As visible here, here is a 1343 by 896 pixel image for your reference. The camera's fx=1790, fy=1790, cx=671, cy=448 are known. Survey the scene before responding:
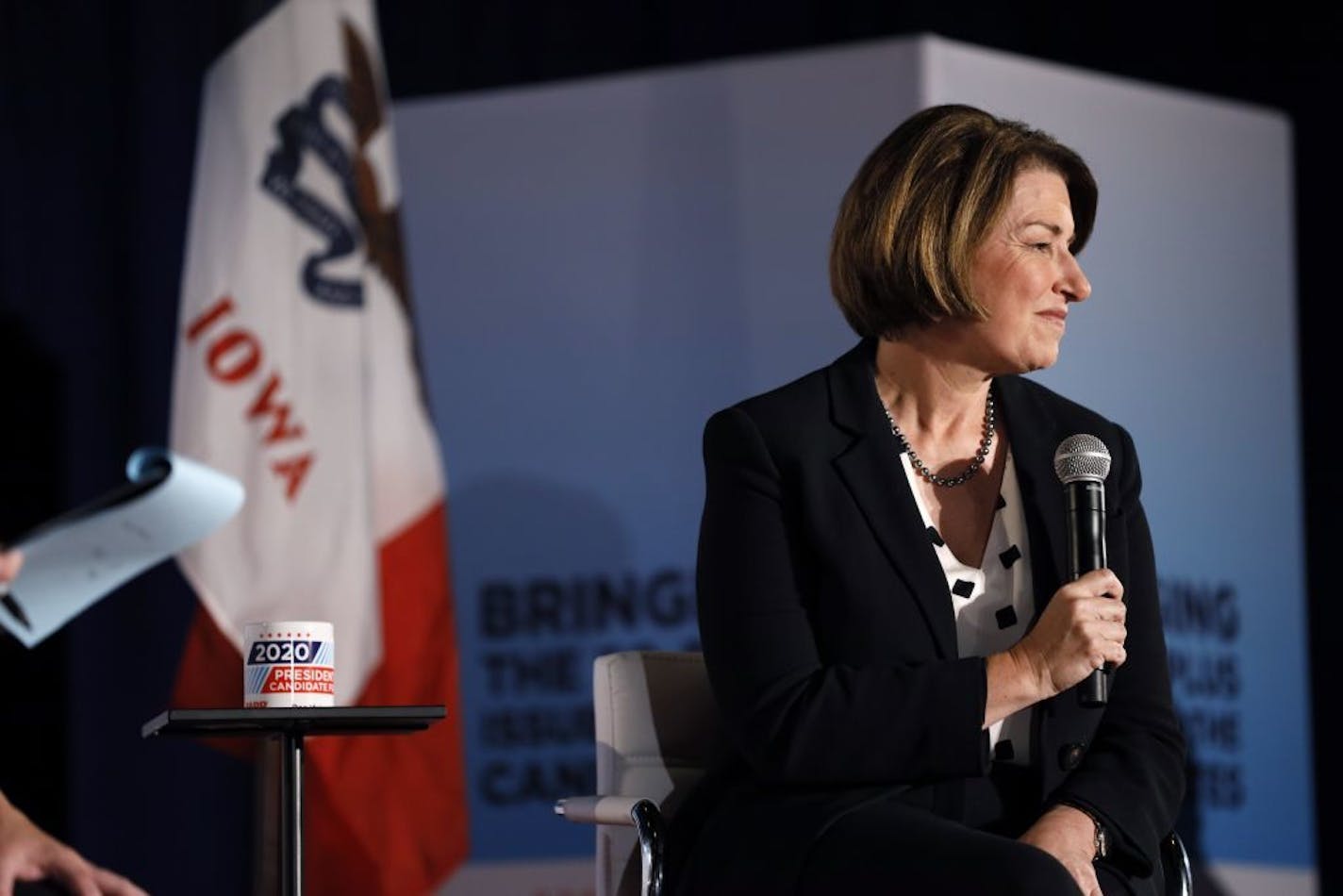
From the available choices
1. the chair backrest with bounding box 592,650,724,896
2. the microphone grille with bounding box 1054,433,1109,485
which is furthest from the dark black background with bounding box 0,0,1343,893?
the microphone grille with bounding box 1054,433,1109,485

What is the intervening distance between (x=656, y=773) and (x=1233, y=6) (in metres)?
3.25

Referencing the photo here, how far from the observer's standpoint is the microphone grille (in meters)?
2.01

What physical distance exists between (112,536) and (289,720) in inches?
20.7

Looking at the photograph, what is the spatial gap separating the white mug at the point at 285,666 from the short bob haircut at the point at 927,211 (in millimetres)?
782

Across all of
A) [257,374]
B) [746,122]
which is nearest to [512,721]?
[257,374]

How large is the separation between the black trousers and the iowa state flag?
83.5 inches

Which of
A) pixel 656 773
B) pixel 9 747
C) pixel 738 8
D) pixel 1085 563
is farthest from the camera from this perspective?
pixel 738 8

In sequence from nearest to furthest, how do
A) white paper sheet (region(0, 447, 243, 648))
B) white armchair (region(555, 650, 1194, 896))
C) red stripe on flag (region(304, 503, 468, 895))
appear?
1. white paper sheet (region(0, 447, 243, 648))
2. white armchair (region(555, 650, 1194, 896))
3. red stripe on flag (region(304, 503, 468, 895))

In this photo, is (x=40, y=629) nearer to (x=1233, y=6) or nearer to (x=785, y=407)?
(x=785, y=407)

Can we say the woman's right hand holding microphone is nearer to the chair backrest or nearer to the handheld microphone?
the handheld microphone

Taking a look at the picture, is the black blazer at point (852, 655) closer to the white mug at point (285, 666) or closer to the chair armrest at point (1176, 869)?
the chair armrest at point (1176, 869)

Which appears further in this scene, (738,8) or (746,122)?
(738,8)

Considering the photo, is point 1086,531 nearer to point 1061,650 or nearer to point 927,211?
point 1061,650

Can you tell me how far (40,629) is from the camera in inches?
66.7
